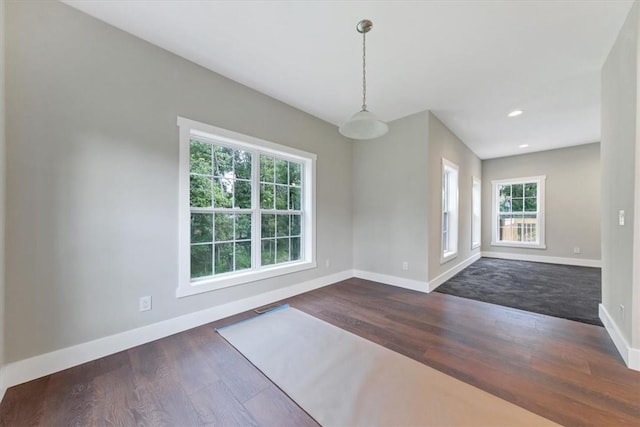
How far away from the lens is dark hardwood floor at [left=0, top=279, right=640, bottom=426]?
1.42 meters

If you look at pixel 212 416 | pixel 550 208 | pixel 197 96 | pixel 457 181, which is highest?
pixel 197 96

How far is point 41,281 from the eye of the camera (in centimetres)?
176

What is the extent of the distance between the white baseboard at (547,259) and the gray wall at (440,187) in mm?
1145

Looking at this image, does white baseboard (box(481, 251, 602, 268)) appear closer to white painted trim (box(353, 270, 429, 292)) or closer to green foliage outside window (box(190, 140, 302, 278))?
white painted trim (box(353, 270, 429, 292))

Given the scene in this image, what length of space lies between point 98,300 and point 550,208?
328 inches

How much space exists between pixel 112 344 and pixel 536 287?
5443mm

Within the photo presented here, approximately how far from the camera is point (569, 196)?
568cm

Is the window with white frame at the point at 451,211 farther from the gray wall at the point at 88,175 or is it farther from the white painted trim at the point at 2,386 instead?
the white painted trim at the point at 2,386

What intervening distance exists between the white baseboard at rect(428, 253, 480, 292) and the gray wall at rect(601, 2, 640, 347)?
5.67 ft

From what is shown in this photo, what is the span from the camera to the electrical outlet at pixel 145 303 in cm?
219

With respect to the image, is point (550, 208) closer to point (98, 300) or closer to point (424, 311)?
point (424, 311)

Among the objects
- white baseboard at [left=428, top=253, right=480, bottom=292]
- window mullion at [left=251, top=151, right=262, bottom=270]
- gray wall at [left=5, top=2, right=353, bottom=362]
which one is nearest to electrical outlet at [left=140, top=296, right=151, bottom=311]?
gray wall at [left=5, top=2, right=353, bottom=362]

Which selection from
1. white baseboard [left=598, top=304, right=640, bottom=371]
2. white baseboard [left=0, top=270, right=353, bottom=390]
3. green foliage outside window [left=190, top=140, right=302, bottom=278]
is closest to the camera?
white baseboard [left=0, top=270, right=353, bottom=390]

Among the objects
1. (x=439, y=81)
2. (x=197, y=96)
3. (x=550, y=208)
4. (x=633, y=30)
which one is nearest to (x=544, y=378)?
(x=633, y=30)
